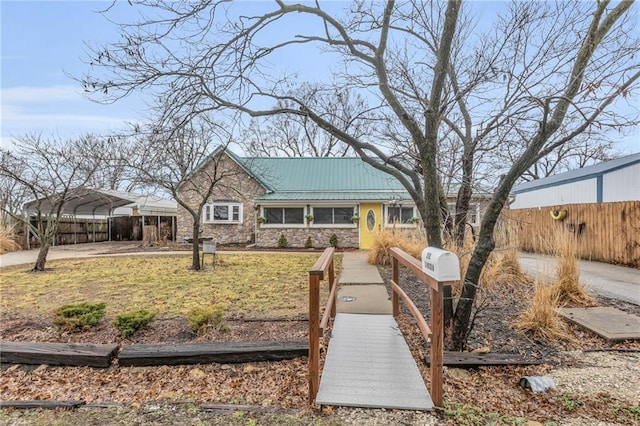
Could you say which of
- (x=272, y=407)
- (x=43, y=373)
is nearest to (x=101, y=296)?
(x=43, y=373)

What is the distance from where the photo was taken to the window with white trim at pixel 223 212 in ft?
58.9

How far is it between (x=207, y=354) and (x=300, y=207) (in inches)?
536

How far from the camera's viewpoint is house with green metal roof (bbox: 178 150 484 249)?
16.9 metres

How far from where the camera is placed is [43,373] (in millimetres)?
3828

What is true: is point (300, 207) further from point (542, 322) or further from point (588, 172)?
point (542, 322)

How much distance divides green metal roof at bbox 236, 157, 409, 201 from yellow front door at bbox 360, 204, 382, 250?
534 millimetres

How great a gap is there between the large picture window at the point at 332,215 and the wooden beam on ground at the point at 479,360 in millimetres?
13274

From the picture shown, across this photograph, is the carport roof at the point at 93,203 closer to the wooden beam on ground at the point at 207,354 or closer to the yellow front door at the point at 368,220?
the yellow front door at the point at 368,220

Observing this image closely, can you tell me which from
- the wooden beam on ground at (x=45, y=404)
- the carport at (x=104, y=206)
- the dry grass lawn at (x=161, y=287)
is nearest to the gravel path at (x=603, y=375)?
the dry grass lawn at (x=161, y=287)

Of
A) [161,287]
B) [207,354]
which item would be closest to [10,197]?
[161,287]

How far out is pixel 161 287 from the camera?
24.4 feet

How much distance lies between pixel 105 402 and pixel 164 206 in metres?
24.1

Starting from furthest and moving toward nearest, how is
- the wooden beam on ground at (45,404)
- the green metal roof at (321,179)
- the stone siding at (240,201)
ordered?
the stone siding at (240,201) < the green metal roof at (321,179) < the wooden beam on ground at (45,404)

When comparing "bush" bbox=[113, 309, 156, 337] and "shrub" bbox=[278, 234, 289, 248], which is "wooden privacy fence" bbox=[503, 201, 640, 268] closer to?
"bush" bbox=[113, 309, 156, 337]
